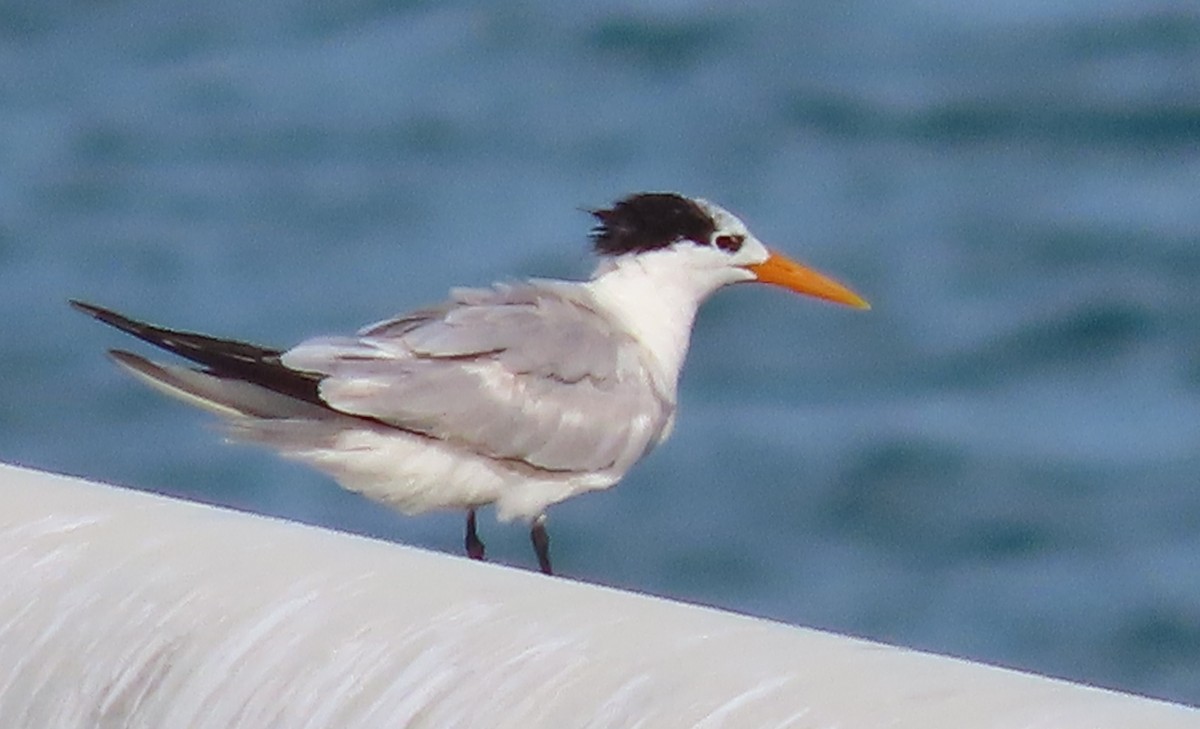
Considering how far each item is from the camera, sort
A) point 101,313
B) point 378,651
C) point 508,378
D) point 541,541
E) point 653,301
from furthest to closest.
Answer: point 653,301 → point 541,541 → point 508,378 → point 101,313 → point 378,651

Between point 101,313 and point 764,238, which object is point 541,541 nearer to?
point 101,313

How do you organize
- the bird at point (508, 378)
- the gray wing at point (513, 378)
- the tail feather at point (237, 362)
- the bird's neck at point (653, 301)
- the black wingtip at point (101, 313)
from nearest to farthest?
the black wingtip at point (101, 313) → the tail feather at point (237, 362) → the bird at point (508, 378) → the gray wing at point (513, 378) → the bird's neck at point (653, 301)

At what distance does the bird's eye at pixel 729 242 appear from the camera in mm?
6008

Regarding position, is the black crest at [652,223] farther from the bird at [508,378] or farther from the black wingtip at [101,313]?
the black wingtip at [101,313]

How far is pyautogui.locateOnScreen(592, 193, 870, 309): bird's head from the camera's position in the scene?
19.5 feet

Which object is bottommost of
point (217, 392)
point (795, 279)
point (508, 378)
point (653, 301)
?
point (217, 392)

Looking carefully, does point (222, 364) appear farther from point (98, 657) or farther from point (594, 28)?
point (594, 28)

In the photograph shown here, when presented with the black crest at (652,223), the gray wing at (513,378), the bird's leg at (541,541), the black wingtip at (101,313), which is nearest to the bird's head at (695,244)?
the black crest at (652,223)

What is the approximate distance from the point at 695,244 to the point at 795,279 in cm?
23

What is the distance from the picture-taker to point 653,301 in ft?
19.3

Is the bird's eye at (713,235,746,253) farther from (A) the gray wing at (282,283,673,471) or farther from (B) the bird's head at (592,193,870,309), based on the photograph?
(A) the gray wing at (282,283,673,471)

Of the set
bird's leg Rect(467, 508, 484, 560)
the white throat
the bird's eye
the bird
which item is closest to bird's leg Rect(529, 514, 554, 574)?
the bird

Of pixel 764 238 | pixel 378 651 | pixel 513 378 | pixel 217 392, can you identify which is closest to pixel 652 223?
pixel 513 378

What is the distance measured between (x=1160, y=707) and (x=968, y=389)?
13.7 metres
